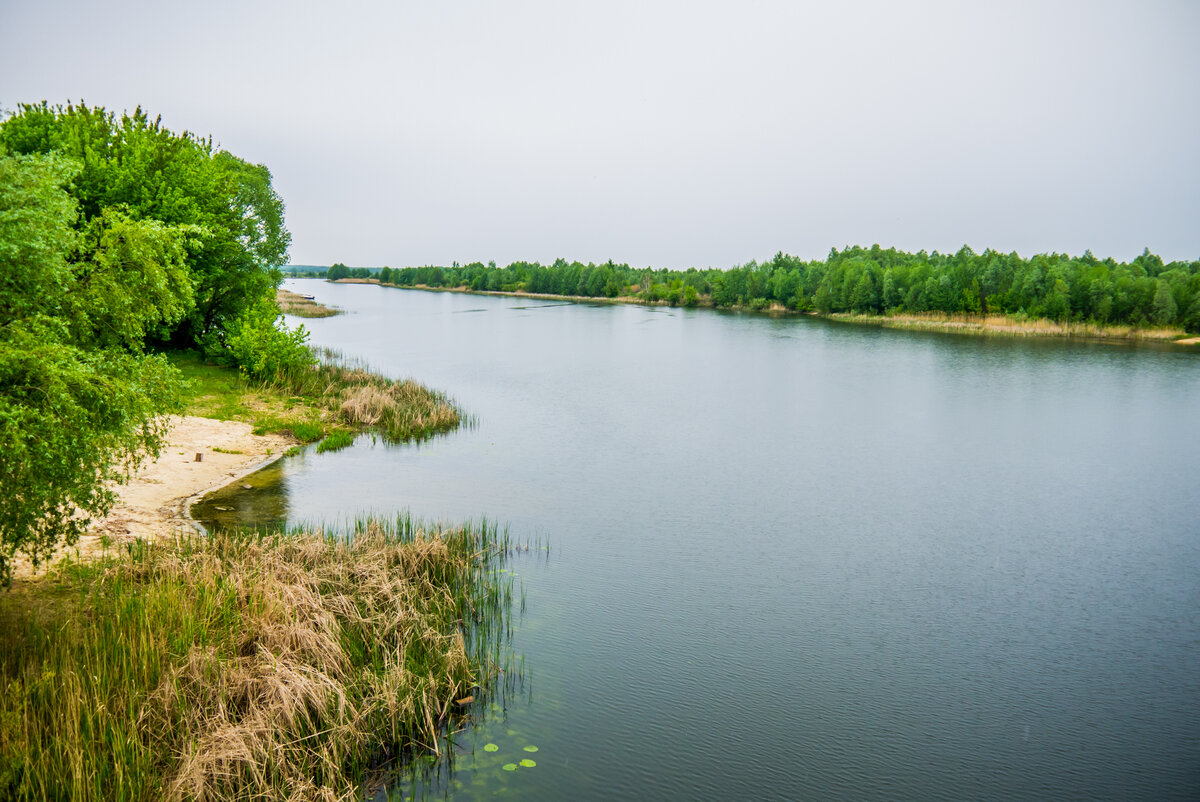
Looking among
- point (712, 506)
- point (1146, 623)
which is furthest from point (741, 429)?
point (1146, 623)

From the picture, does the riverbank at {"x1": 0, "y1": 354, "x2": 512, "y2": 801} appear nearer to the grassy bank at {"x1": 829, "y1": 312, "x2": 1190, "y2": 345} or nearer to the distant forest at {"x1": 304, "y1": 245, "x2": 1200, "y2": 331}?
the grassy bank at {"x1": 829, "y1": 312, "x2": 1190, "y2": 345}

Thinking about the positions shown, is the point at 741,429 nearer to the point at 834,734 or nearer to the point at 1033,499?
the point at 1033,499

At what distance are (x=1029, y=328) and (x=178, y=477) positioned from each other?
87.2 meters

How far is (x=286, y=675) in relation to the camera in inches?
329

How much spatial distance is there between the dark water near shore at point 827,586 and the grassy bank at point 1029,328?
160 ft

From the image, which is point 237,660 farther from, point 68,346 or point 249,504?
point 249,504

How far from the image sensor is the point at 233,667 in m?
8.55

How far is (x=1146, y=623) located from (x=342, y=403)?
2489 cm

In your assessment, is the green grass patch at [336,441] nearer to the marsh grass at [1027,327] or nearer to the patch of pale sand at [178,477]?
the patch of pale sand at [178,477]

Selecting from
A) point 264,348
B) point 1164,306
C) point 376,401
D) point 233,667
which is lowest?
point 233,667

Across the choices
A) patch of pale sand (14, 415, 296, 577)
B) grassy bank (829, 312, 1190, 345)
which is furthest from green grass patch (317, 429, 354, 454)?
grassy bank (829, 312, 1190, 345)

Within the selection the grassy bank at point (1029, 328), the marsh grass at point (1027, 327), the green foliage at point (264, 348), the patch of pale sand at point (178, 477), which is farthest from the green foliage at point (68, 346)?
the grassy bank at point (1029, 328)

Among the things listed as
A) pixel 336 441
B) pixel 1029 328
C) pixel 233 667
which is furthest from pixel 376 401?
pixel 1029 328

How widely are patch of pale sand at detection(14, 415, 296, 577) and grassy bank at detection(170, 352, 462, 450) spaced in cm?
113
